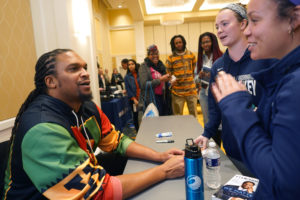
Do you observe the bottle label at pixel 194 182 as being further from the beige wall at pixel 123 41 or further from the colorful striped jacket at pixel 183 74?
the beige wall at pixel 123 41

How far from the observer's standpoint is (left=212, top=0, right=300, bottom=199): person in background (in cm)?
44

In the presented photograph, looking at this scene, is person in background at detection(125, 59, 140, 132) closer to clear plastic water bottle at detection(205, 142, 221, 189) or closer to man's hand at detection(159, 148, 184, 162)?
man's hand at detection(159, 148, 184, 162)

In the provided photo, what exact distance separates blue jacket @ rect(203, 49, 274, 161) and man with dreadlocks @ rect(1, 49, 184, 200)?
32cm

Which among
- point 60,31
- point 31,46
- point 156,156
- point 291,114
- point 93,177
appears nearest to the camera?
point 291,114

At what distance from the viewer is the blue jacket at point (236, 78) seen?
4.00 ft

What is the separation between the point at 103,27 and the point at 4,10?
244 inches

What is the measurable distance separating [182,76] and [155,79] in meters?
0.46

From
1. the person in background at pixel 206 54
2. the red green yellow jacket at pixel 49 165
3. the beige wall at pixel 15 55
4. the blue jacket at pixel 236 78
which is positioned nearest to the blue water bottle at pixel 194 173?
the red green yellow jacket at pixel 49 165

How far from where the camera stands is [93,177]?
864 mm

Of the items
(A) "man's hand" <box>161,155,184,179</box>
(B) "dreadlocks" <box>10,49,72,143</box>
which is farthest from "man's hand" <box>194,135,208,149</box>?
(B) "dreadlocks" <box>10,49,72,143</box>

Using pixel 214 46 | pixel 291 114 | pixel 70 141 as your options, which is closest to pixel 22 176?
pixel 70 141

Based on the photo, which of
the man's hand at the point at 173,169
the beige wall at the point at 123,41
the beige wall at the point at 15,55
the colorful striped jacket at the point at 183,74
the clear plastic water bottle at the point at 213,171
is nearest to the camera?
the clear plastic water bottle at the point at 213,171

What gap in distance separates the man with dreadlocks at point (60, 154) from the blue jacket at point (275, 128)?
517 millimetres

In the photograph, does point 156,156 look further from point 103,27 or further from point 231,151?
point 103,27
